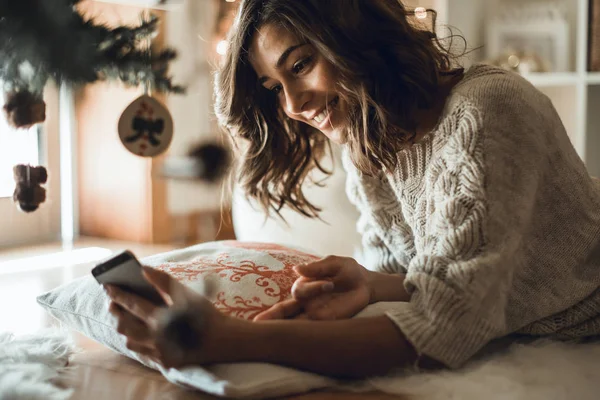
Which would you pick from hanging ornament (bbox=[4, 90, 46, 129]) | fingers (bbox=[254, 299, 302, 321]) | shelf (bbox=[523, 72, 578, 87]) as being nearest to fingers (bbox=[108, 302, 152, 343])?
fingers (bbox=[254, 299, 302, 321])

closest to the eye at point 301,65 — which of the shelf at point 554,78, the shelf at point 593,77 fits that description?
the shelf at point 554,78

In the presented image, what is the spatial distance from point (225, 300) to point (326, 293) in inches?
5.4

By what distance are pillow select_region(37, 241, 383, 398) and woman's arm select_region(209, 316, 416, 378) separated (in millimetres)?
14

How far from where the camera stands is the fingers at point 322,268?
891mm

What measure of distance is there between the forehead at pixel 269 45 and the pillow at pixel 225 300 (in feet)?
0.98

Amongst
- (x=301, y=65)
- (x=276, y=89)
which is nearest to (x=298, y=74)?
(x=301, y=65)

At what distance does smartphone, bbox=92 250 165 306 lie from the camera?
2.38 ft

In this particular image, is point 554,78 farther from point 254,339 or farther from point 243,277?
point 254,339

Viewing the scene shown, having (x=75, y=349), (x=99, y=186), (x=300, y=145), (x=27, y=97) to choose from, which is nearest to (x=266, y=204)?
(x=300, y=145)

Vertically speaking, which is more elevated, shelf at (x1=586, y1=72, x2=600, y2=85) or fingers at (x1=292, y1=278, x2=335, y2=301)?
shelf at (x1=586, y1=72, x2=600, y2=85)

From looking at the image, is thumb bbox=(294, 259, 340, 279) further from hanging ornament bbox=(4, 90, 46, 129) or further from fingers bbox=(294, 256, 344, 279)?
hanging ornament bbox=(4, 90, 46, 129)

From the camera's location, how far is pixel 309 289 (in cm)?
86

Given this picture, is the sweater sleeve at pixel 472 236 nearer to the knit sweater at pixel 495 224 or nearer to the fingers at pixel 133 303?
the knit sweater at pixel 495 224

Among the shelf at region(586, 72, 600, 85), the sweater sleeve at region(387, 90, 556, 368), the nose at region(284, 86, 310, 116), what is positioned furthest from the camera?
the shelf at region(586, 72, 600, 85)
